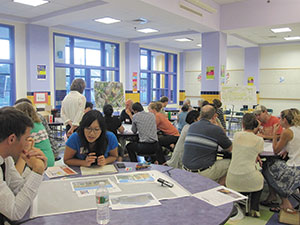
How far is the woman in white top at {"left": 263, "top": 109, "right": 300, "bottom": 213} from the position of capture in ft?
11.6

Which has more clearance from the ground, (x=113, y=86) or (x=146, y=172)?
(x=113, y=86)

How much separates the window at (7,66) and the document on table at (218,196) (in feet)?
26.3

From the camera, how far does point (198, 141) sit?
362 cm

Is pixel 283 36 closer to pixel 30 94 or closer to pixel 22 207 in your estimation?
pixel 30 94

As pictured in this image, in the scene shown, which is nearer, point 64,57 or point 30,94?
point 30,94

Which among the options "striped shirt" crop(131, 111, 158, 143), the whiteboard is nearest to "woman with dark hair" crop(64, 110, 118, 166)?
"striped shirt" crop(131, 111, 158, 143)

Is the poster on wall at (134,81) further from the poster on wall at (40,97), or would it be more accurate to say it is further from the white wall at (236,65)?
the white wall at (236,65)

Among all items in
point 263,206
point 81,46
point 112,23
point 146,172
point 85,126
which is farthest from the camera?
point 81,46

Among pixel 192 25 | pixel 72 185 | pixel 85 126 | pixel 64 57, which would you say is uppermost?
pixel 192 25

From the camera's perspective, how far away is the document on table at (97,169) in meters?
2.58

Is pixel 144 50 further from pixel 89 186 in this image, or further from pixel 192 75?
pixel 89 186

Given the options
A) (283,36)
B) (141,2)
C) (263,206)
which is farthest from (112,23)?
(263,206)

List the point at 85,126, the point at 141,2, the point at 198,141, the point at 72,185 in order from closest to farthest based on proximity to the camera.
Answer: the point at 72,185, the point at 85,126, the point at 198,141, the point at 141,2

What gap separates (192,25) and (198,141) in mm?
5474
